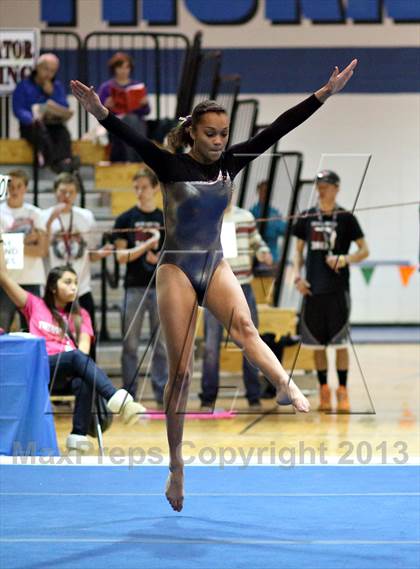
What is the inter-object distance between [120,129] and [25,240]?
374 cm

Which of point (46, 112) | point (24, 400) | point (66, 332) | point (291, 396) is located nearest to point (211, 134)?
point (291, 396)

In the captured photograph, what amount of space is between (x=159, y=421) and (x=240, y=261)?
143 centimetres

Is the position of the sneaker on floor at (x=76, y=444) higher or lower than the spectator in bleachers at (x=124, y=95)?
lower

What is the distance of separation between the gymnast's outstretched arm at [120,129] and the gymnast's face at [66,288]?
9.65ft

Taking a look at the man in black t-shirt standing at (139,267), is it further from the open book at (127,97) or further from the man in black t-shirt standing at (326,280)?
the open book at (127,97)

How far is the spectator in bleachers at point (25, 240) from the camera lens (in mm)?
7336

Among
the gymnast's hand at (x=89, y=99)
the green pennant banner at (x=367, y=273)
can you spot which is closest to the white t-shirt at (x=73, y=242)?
the gymnast's hand at (x=89, y=99)

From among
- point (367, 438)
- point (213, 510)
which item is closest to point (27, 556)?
point (213, 510)

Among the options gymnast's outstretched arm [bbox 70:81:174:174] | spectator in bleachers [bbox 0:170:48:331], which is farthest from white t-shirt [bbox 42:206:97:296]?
gymnast's outstretched arm [bbox 70:81:174:174]

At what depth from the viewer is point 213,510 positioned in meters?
5.52

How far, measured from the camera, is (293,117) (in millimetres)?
3816

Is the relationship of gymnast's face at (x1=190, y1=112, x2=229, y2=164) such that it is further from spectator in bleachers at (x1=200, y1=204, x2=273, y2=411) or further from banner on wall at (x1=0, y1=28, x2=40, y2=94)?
banner on wall at (x1=0, y1=28, x2=40, y2=94)

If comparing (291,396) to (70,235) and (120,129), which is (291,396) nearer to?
(120,129)

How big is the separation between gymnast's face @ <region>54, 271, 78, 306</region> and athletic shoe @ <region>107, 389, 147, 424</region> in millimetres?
905
